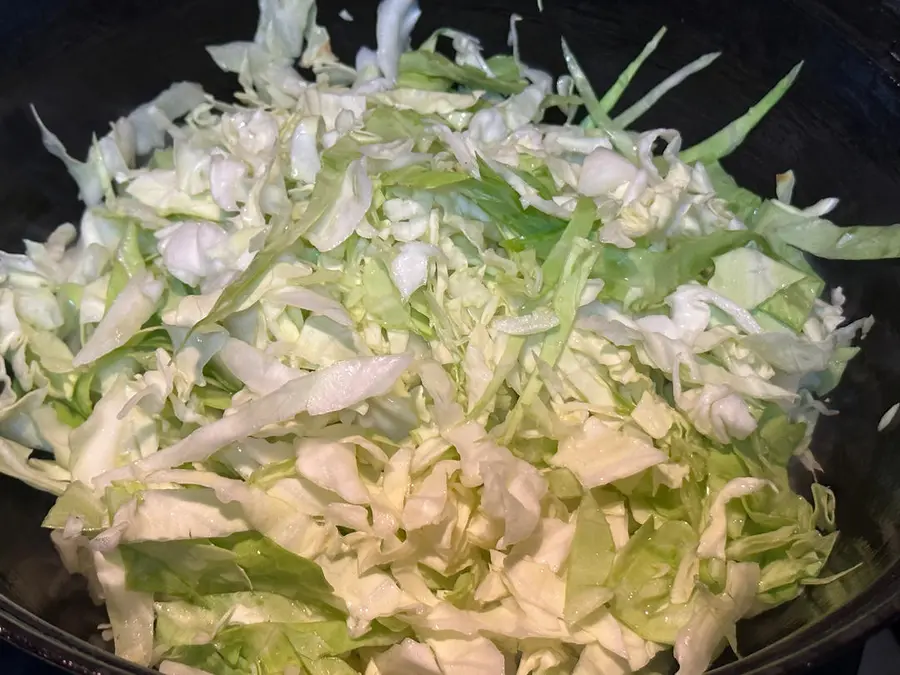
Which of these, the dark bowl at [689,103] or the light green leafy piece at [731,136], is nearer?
the dark bowl at [689,103]

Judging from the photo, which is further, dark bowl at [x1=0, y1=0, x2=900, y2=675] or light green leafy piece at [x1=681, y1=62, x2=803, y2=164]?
light green leafy piece at [x1=681, y1=62, x2=803, y2=164]

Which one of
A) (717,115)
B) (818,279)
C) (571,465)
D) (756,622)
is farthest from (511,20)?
(756,622)

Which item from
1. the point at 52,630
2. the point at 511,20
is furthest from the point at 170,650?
the point at 511,20

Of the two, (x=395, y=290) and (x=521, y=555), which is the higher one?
(x=395, y=290)

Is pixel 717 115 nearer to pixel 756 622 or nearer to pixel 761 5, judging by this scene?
pixel 761 5

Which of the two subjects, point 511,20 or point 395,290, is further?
point 511,20

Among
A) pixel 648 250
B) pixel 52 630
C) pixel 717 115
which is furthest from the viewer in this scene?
pixel 717 115

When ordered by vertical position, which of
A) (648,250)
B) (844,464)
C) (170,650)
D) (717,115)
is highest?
(717,115)

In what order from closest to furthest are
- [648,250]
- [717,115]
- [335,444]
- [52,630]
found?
[52,630], [335,444], [648,250], [717,115]
